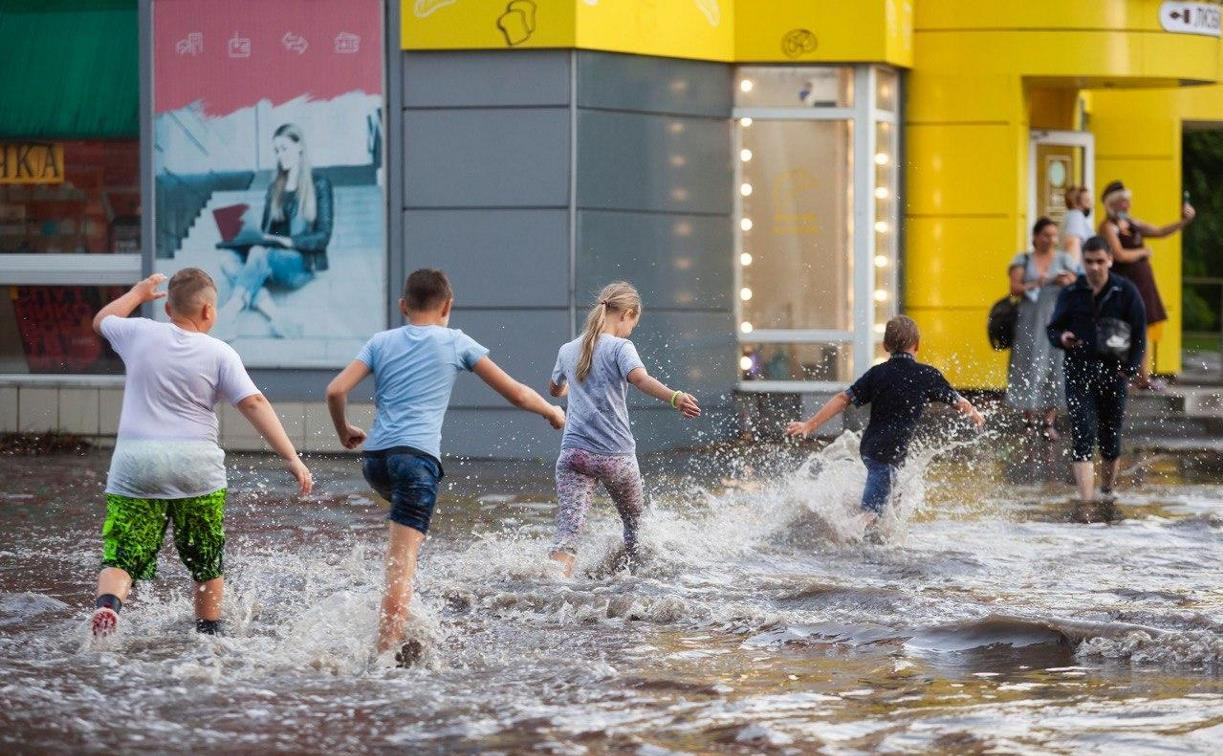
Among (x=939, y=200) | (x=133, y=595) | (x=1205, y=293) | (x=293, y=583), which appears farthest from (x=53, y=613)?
(x=1205, y=293)

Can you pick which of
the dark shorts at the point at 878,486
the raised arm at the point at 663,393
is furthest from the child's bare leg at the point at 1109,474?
the raised arm at the point at 663,393

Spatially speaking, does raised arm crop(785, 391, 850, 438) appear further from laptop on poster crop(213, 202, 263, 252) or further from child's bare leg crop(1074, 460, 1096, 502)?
laptop on poster crop(213, 202, 263, 252)

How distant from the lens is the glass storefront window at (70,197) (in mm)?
16672

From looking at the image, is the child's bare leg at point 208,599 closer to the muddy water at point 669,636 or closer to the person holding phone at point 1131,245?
the muddy water at point 669,636

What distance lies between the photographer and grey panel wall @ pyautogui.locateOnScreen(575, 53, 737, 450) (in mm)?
15781

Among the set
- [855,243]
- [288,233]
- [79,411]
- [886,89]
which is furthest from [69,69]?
[886,89]

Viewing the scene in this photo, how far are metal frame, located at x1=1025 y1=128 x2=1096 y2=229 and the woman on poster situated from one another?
324 inches

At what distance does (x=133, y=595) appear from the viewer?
8.91m

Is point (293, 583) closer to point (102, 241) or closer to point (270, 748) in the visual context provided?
point (270, 748)

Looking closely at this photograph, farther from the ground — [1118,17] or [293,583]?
[1118,17]

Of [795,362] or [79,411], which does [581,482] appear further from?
[795,362]

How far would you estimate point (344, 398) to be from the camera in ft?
24.2

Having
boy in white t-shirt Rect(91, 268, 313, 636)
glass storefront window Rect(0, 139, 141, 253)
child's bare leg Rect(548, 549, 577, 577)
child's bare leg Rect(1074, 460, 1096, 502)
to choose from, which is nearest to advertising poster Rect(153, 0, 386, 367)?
glass storefront window Rect(0, 139, 141, 253)

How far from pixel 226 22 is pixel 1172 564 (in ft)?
31.0
